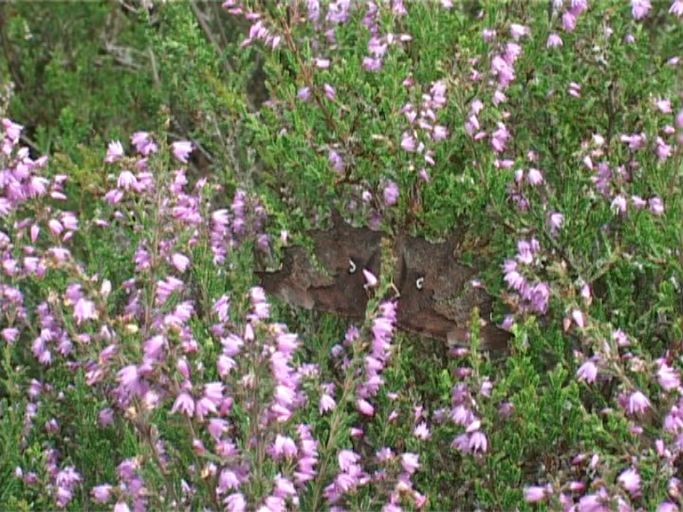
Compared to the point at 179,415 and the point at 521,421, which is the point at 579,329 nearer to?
the point at 521,421

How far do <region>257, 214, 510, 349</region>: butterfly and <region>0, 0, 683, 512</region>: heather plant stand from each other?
67 mm

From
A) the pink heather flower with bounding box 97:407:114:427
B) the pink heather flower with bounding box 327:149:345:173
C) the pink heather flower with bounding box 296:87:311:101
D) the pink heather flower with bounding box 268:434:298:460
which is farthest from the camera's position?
the pink heather flower with bounding box 296:87:311:101

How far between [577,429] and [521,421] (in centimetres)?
15

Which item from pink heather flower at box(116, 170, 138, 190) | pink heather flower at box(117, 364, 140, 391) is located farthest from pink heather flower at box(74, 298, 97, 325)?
pink heather flower at box(116, 170, 138, 190)

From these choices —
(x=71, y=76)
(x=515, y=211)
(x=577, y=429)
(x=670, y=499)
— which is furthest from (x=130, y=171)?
(x=71, y=76)

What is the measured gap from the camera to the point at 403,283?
10.2 feet

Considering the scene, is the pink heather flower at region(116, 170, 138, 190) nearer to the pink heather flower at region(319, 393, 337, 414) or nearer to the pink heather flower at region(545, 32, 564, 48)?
the pink heather flower at region(319, 393, 337, 414)

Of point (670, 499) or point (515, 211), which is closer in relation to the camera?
point (670, 499)

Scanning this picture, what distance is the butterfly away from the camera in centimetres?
308

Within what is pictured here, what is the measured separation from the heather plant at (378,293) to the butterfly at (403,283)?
67 mm

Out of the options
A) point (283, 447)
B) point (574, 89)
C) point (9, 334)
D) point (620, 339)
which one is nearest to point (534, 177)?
point (574, 89)

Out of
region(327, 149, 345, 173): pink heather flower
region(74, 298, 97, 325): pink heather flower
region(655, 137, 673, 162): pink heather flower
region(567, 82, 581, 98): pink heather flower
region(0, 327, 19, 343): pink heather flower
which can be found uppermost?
region(74, 298, 97, 325): pink heather flower

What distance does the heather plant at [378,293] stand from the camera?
8.16 ft

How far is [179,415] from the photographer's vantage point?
2.57m
